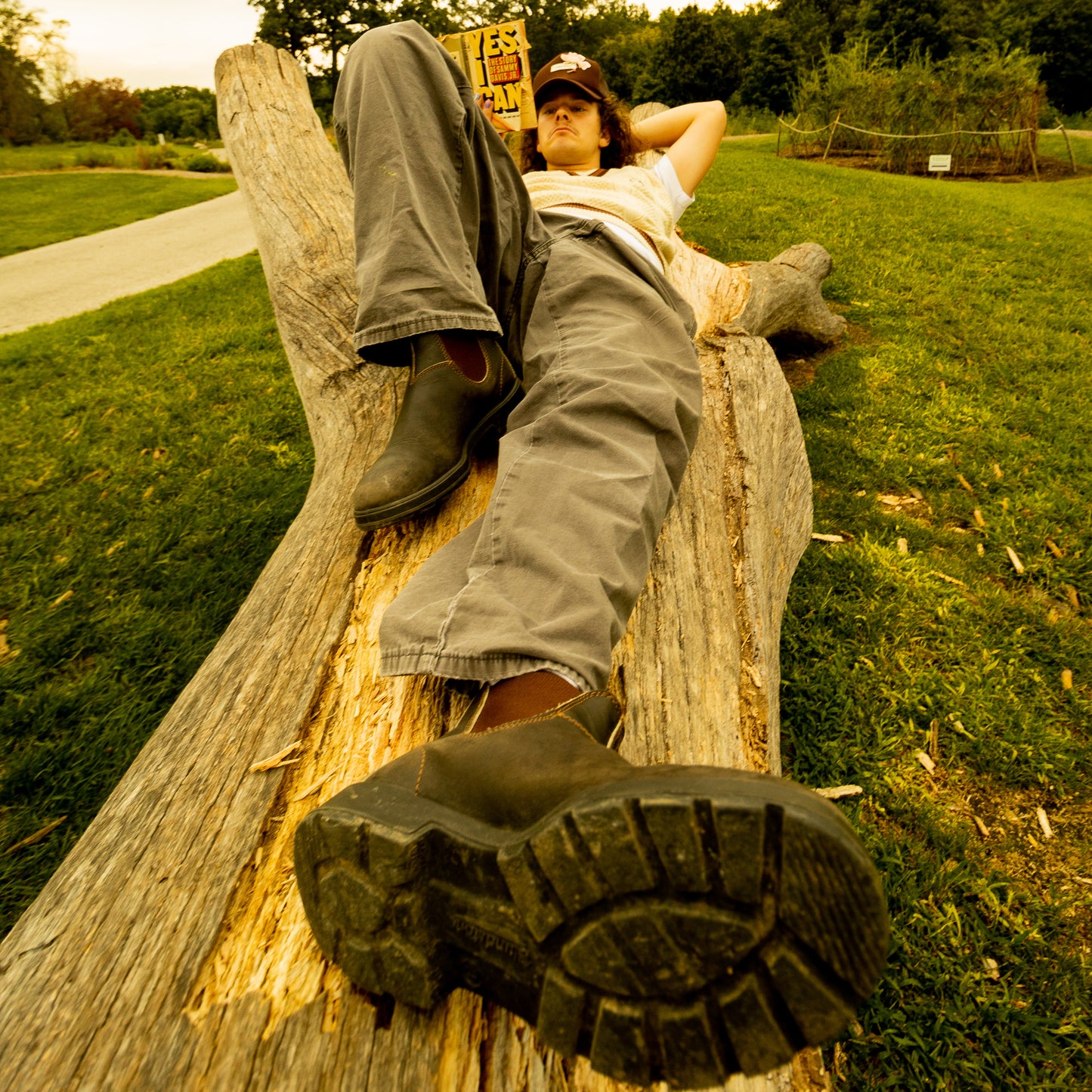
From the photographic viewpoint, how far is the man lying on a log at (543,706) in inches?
26.7

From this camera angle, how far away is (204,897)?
100cm

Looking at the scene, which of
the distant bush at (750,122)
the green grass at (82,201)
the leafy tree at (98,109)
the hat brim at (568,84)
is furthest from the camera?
the leafy tree at (98,109)

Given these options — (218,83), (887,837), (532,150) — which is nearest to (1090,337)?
(532,150)

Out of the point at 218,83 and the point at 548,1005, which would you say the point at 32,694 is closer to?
the point at 548,1005

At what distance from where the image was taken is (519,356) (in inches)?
73.2

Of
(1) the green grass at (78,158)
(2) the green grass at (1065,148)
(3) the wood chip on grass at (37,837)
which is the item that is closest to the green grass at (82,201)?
(1) the green grass at (78,158)

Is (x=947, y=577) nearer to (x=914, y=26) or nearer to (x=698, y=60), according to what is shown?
(x=698, y=60)

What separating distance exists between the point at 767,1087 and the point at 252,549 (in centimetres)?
252

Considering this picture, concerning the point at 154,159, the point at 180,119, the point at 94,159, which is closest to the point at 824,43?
the point at 154,159

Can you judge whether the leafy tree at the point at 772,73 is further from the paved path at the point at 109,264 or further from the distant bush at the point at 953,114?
the paved path at the point at 109,264

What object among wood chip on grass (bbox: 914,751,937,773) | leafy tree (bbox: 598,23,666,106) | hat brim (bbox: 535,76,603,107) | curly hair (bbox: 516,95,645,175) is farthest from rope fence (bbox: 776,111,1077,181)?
wood chip on grass (bbox: 914,751,937,773)

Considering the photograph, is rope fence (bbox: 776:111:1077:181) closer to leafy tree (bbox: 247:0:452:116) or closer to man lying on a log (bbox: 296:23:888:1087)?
man lying on a log (bbox: 296:23:888:1087)

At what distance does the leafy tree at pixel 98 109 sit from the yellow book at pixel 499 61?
31074 mm

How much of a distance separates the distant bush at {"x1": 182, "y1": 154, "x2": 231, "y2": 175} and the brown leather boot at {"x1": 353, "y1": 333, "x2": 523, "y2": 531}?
22135 millimetres
